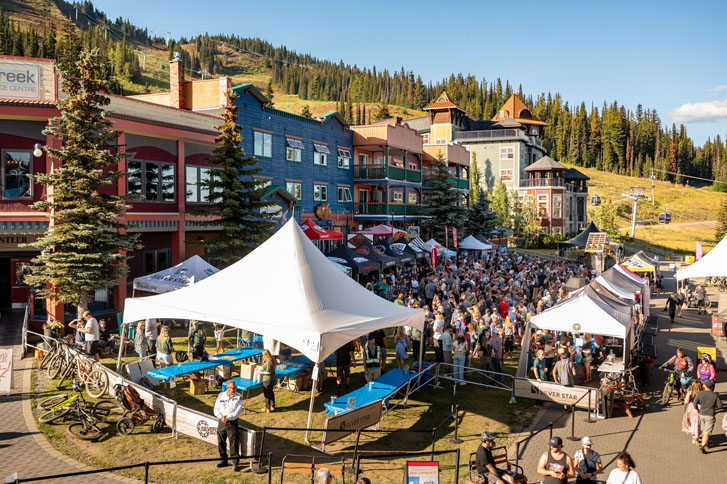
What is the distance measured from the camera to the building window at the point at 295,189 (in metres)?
34.0

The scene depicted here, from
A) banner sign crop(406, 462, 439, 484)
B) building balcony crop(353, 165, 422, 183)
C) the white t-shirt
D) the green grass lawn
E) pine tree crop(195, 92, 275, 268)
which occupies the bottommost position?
the green grass lawn

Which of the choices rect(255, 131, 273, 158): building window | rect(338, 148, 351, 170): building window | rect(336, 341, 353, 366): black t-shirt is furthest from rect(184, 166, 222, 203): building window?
rect(338, 148, 351, 170): building window

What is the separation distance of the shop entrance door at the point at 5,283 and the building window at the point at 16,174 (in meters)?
5.18

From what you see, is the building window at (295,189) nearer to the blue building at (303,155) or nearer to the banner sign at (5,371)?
the blue building at (303,155)

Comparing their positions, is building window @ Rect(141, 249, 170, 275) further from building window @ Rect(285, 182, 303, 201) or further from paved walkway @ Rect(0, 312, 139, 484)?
paved walkway @ Rect(0, 312, 139, 484)

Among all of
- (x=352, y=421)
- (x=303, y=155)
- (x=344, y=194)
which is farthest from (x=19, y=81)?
(x=344, y=194)

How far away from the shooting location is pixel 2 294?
22922 mm

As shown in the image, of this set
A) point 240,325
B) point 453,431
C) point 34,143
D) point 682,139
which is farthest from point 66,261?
point 682,139

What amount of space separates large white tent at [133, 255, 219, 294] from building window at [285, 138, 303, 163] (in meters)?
16.1

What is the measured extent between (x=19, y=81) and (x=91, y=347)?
402 inches

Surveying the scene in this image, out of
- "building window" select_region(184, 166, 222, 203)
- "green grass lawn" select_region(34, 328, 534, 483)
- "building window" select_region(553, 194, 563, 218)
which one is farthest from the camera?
"building window" select_region(553, 194, 563, 218)

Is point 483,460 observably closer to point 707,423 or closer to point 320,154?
point 707,423

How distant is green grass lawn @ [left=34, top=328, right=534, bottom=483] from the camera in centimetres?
947

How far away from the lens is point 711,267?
1870cm
